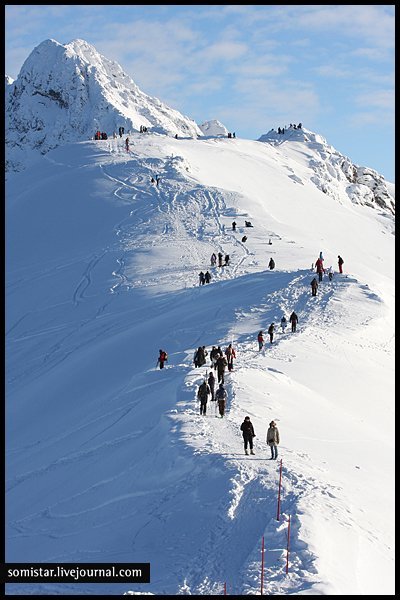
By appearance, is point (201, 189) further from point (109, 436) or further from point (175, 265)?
point (109, 436)

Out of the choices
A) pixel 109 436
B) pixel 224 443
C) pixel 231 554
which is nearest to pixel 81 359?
pixel 109 436

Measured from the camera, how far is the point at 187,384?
29594 millimetres

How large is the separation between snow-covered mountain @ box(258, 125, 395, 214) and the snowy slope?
3526 cm

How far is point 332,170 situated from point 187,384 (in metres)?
101

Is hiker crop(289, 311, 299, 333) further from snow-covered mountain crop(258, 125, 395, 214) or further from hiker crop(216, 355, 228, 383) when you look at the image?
snow-covered mountain crop(258, 125, 395, 214)

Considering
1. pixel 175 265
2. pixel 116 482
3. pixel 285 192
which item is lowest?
pixel 116 482

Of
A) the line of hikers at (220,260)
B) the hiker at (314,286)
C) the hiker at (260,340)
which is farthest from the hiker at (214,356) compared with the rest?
the line of hikers at (220,260)

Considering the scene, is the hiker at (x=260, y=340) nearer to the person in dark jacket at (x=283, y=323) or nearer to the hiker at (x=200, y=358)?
the person in dark jacket at (x=283, y=323)

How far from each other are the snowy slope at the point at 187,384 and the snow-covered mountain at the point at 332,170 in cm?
3526

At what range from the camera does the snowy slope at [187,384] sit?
58.5ft

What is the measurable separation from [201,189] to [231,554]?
58.1 metres

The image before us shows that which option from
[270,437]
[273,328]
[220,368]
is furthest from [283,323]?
[270,437]

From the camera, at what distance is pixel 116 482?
2238 cm
